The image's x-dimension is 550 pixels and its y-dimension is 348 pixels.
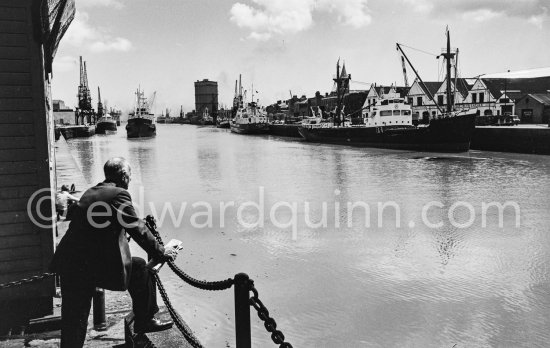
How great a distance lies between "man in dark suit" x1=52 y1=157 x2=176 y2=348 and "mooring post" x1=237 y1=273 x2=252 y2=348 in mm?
849

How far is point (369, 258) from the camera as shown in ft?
34.2

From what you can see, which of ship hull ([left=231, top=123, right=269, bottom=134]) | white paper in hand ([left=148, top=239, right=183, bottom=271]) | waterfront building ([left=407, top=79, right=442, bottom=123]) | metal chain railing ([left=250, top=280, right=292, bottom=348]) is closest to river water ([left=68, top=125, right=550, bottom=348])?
white paper in hand ([left=148, top=239, right=183, bottom=271])

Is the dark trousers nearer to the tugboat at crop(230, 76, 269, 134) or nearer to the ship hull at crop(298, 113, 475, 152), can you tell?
the ship hull at crop(298, 113, 475, 152)

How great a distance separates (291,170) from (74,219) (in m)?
26.0

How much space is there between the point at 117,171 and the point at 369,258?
773cm

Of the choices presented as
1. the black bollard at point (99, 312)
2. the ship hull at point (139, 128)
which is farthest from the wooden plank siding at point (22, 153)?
the ship hull at point (139, 128)

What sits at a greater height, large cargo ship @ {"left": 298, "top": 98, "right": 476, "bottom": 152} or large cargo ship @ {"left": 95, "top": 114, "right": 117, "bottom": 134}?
large cargo ship @ {"left": 95, "top": 114, "right": 117, "bottom": 134}

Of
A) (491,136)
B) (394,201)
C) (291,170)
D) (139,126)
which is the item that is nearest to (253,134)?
(139,126)

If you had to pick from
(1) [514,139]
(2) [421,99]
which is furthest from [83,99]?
(1) [514,139]

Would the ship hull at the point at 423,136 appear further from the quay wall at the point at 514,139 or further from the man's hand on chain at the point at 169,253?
the man's hand on chain at the point at 169,253

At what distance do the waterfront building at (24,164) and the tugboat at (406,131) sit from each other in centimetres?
3971

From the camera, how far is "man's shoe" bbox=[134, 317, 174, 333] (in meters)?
4.22

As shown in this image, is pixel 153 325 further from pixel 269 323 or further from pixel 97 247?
pixel 269 323

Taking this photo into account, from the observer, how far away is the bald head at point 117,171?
371 centimetres
